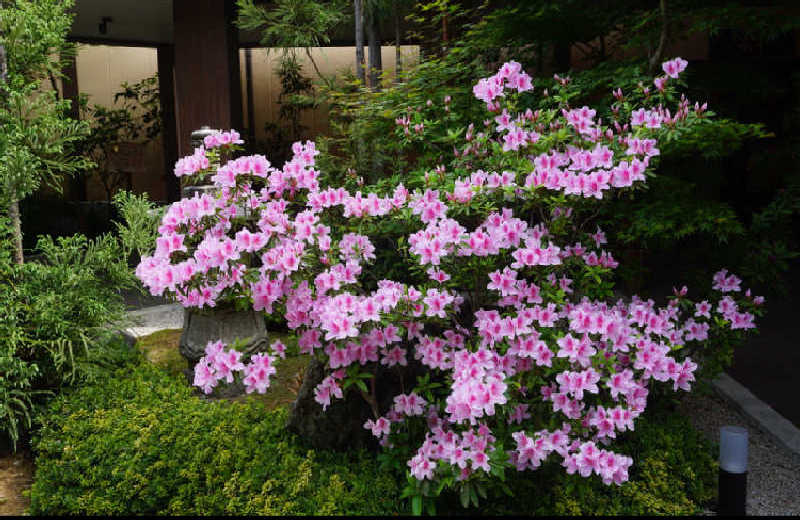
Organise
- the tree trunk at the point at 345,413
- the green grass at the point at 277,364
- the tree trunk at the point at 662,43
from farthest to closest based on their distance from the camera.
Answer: the green grass at the point at 277,364
the tree trunk at the point at 662,43
the tree trunk at the point at 345,413

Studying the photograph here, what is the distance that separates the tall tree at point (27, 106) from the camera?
369 centimetres

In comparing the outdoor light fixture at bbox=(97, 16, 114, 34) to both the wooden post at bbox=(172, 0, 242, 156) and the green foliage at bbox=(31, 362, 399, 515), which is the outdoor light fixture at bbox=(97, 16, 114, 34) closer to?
the wooden post at bbox=(172, 0, 242, 156)

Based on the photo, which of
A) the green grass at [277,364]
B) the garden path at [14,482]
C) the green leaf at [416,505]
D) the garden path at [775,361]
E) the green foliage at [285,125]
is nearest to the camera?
the green leaf at [416,505]

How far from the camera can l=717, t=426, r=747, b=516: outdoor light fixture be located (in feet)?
8.84

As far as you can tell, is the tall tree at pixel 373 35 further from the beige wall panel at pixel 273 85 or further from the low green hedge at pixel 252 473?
the beige wall panel at pixel 273 85

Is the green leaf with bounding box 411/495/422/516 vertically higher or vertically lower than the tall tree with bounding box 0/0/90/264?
lower

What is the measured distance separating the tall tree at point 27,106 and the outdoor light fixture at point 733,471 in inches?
145

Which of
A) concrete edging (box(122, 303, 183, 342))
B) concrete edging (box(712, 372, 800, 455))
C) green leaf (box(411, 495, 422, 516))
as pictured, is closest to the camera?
green leaf (box(411, 495, 422, 516))

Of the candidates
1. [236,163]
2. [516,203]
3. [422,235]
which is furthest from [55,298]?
[516,203]

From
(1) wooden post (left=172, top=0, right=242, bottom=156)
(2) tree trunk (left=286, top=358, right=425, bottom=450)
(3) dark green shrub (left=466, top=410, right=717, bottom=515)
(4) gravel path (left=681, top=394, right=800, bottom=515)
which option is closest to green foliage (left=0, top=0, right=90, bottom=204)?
(2) tree trunk (left=286, top=358, right=425, bottom=450)

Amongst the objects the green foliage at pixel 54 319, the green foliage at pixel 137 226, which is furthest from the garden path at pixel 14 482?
the green foliage at pixel 137 226

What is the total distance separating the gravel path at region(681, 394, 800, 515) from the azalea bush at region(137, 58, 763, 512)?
90 centimetres

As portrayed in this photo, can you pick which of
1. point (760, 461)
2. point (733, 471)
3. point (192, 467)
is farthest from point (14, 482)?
point (760, 461)

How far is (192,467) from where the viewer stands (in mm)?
2912
